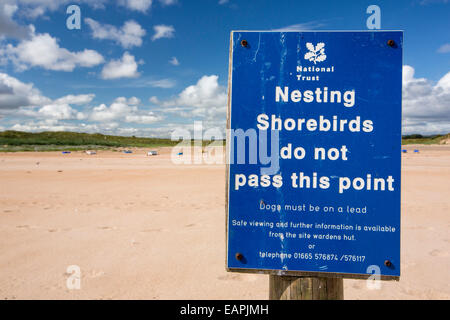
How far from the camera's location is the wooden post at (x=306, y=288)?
5.85 ft

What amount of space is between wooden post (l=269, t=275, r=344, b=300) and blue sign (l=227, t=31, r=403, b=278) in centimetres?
9

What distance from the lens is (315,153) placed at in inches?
68.4

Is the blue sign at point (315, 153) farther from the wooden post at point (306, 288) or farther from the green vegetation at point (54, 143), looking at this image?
the green vegetation at point (54, 143)

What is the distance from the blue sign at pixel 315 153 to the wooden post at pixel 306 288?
0.29ft

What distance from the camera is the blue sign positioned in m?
1.69

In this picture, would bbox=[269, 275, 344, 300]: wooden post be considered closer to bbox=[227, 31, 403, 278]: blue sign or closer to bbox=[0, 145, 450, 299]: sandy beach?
bbox=[227, 31, 403, 278]: blue sign

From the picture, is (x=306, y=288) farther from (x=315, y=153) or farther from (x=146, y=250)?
(x=146, y=250)

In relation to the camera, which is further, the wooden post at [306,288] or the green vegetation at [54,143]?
the green vegetation at [54,143]

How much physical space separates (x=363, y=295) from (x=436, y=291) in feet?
3.28

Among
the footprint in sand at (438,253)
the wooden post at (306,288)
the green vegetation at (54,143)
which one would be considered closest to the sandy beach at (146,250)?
the footprint in sand at (438,253)

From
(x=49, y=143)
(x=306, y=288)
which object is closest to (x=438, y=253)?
(x=306, y=288)

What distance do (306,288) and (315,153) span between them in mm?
790
